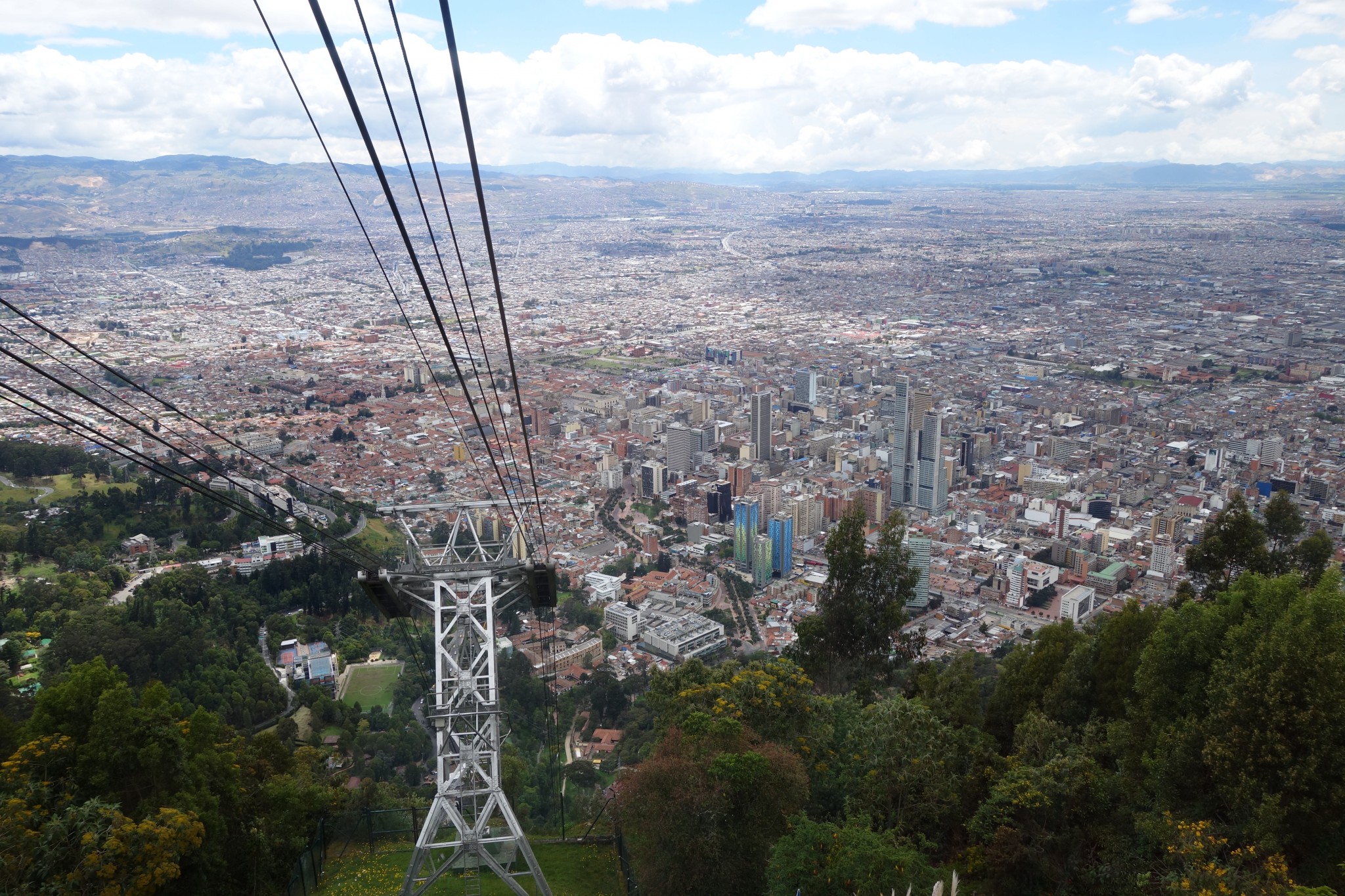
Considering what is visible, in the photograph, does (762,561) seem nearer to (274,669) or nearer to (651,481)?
(651,481)

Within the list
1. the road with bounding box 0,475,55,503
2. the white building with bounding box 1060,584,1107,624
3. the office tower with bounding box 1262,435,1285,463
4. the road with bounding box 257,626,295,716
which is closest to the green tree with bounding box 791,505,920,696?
the road with bounding box 257,626,295,716

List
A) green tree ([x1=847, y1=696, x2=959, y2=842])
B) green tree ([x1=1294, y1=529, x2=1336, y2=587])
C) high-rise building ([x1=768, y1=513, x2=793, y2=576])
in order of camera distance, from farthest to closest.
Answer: high-rise building ([x1=768, y1=513, x2=793, y2=576]), green tree ([x1=1294, y1=529, x2=1336, y2=587]), green tree ([x1=847, y1=696, x2=959, y2=842])

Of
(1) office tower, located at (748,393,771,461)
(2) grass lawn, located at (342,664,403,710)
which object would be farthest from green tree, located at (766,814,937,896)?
(1) office tower, located at (748,393,771,461)

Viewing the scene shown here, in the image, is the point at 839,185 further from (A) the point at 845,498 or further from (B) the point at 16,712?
(B) the point at 16,712

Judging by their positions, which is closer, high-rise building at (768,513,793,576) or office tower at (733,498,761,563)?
high-rise building at (768,513,793,576)

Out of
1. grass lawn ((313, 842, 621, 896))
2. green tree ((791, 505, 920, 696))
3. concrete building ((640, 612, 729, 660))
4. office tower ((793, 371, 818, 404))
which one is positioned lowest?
concrete building ((640, 612, 729, 660))

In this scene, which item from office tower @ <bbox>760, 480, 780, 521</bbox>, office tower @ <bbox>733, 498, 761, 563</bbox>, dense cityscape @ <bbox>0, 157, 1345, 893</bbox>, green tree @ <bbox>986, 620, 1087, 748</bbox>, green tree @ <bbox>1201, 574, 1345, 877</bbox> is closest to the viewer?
green tree @ <bbox>1201, 574, 1345, 877</bbox>

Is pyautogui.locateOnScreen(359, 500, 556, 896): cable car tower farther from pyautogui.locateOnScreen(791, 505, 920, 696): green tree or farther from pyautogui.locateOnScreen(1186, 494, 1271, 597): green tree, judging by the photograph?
pyautogui.locateOnScreen(1186, 494, 1271, 597): green tree

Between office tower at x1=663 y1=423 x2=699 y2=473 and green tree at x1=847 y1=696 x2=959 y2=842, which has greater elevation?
green tree at x1=847 y1=696 x2=959 y2=842
